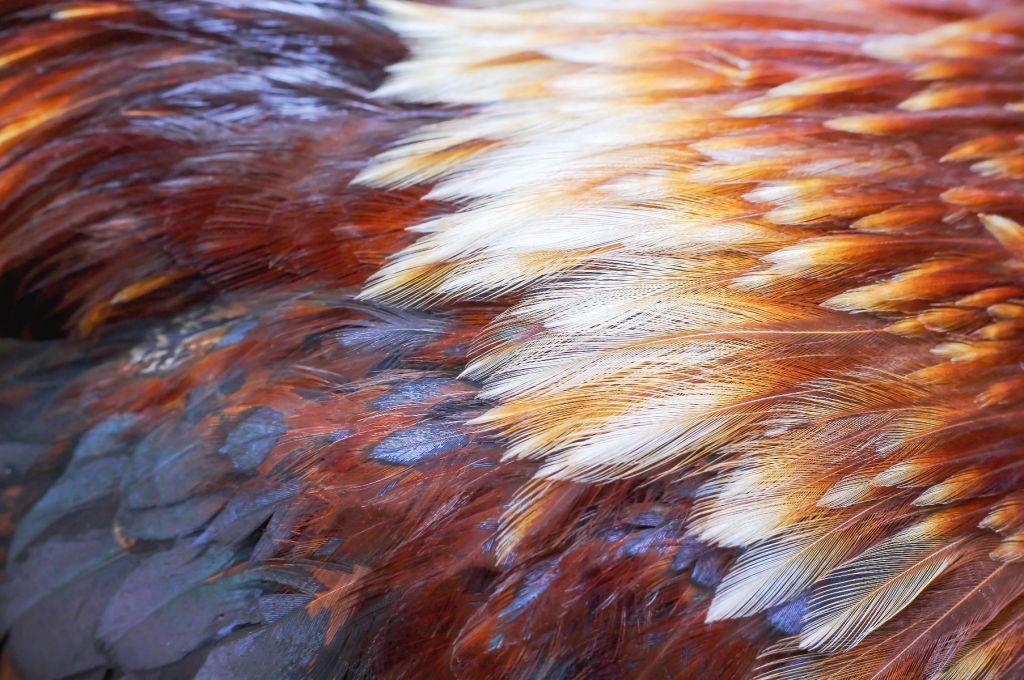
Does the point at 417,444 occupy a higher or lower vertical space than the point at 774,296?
lower

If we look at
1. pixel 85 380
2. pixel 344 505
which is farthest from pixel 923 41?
pixel 85 380

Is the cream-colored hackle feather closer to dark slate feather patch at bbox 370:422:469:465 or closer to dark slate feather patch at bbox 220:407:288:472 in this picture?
dark slate feather patch at bbox 370:422:469:465

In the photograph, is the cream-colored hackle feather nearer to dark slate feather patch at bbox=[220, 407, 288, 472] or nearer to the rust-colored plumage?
the rust-colored plumage

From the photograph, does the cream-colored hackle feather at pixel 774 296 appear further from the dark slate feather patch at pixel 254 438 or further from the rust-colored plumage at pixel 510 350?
the dark slate feather patch at pixel 254 438

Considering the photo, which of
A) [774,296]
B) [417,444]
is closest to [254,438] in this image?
[417,444]

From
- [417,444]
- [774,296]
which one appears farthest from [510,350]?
[774,296]

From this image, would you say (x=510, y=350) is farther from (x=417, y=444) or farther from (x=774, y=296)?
(x=774, y=296)

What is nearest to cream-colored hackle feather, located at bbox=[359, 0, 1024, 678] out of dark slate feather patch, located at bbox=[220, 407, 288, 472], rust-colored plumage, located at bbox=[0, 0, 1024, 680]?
rust-colored plumage, located at bbox=[0, 0, 1024, 680]

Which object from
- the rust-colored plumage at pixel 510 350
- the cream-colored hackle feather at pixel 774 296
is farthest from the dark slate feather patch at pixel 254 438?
the cream-colored hackle feather at pixel 774 296

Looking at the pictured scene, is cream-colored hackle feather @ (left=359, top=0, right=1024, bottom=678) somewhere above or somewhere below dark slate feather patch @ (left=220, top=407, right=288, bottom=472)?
above
